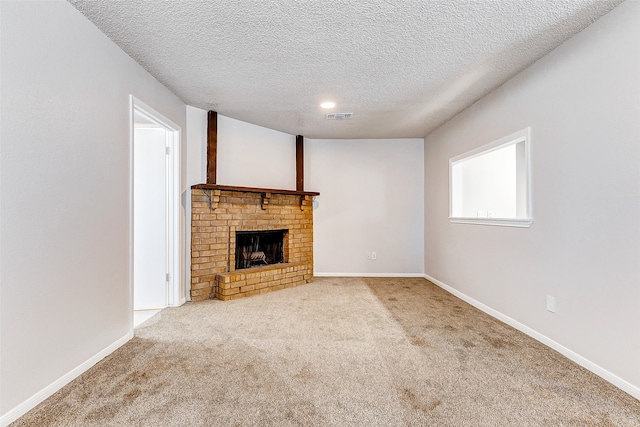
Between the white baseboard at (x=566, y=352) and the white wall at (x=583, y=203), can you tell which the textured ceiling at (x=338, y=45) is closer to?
the white wall at (x=583, y=203)

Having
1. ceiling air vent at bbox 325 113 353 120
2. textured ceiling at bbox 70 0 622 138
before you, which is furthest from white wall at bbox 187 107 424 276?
textured ceiling at bbox 70 0 622 138

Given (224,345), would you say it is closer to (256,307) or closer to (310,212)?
(256,307)

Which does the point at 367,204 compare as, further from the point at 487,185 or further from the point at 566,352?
the point at 566,352

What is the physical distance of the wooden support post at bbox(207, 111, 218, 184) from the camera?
3795 mm

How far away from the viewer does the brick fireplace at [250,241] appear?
12.1 feet

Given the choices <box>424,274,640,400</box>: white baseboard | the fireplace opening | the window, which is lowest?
<box>424,274,640,400</box>: white baseboard

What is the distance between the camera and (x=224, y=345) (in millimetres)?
2373

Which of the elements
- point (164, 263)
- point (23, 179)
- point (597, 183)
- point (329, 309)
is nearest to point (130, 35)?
point (23, 179)

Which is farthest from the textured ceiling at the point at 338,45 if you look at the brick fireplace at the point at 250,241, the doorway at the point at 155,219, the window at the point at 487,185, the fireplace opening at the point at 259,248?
the fireplace opening at the point at 259,248

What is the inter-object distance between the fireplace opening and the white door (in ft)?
3.27

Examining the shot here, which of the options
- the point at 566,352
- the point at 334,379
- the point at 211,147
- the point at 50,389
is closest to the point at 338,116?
the point at 211,147

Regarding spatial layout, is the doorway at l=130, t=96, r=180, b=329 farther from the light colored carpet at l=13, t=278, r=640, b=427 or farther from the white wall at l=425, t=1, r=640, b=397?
the white wall at l=425, t=1, r=640, b=397

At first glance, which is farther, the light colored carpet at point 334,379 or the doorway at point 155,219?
the doorway at point 155,219

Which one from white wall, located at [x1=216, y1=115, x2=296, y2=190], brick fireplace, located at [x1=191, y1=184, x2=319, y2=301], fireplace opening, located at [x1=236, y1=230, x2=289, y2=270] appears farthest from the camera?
fireplace opening, located at [x1=236, y1=230, x2=289, y2=270]
